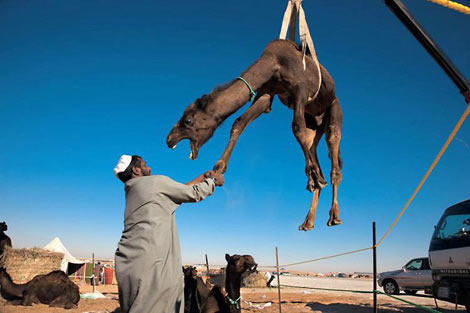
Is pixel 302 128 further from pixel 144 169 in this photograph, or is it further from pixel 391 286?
pixel 391 286

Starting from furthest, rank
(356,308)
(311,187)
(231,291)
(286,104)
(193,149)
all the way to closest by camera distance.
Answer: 1. (356,308)
2. (231,291)
3. (286,104)
4. (311,187)
5. (193,149)

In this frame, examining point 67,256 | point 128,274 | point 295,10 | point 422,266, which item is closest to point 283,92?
point 295,10

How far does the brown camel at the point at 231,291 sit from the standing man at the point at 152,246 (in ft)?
18.0

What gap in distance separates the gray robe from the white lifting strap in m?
2.19

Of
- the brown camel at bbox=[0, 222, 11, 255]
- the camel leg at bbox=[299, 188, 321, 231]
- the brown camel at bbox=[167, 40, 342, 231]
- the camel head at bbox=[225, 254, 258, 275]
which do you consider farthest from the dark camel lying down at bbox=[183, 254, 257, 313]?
the brown camel at bbox=[0, 222, 11, 255]

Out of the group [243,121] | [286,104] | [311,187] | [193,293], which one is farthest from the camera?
[193,293]

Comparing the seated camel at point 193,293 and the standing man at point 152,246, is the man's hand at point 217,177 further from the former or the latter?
the seated camel at point 193,293

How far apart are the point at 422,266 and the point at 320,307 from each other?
252 inches

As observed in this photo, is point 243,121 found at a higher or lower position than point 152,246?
higher

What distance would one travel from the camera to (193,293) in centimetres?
1073

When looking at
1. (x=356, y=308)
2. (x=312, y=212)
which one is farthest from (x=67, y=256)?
(x=312, y=212)

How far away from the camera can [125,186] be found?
9.41ft

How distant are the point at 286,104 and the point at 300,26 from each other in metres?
0.98

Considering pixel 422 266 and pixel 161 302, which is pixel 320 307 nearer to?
pixel 422 266
